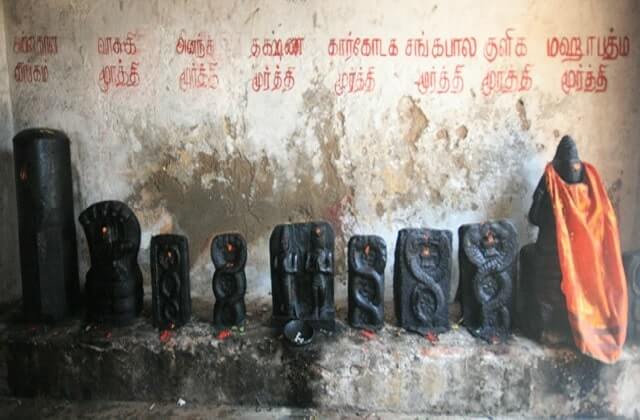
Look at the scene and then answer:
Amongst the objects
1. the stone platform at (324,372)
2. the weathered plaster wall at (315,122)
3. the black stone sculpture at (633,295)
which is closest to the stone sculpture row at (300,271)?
the black stone sculpture at (633,295)

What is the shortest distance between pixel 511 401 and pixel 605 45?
8.33 ft

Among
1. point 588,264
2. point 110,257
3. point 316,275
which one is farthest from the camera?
point 110,257

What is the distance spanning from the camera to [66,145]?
157 inches

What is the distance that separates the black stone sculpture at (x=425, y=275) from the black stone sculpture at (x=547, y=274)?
1.68 ft

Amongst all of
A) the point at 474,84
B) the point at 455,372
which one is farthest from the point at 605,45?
the point at 455,372

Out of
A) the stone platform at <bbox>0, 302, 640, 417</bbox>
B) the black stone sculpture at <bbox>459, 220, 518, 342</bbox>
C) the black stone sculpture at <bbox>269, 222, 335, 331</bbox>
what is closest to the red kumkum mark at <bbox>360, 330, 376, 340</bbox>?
the stone platform at <bbox>0, 302, 640, 417</bbox>

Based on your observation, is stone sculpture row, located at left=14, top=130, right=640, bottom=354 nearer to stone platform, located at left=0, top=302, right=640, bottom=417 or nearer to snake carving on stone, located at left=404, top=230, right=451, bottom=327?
snake carving on stone, located at left=404, top=230, right=451, bottom=327

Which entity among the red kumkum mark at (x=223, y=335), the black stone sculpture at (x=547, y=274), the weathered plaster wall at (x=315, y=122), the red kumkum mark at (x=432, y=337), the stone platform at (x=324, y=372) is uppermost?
the weathered plaster wall at (x=315, y=122)

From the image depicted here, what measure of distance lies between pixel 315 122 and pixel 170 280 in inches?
61.1

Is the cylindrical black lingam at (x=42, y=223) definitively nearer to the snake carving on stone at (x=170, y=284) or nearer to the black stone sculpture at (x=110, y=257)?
the black stone sculpture at (x=110, y=257)

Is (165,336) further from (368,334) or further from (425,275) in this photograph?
(425,275)

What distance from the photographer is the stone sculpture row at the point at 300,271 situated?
354cm

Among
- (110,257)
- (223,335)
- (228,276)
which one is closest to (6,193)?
(110,257)

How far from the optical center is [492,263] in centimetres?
354
